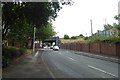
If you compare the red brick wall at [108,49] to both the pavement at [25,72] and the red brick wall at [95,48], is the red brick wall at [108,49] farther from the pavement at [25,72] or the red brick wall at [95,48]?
the pavement at [25,72]

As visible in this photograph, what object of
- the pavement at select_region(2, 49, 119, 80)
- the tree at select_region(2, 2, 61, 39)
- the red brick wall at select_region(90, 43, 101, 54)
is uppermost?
the tree at select_region(2, 2, 61, 39)

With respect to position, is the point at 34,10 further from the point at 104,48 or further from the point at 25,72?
the point at 104,48

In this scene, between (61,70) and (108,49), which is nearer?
(61,70)

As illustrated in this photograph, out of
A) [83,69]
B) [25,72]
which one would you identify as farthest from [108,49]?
[25,72]

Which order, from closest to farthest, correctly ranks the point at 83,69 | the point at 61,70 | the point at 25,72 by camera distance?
the point at 25,72
the point at 61,70
the point at 83,69

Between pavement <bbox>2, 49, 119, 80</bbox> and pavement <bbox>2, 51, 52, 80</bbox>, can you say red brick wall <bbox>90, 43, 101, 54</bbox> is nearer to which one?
pavement <bbox>2, 49, 119, 80</bbox>

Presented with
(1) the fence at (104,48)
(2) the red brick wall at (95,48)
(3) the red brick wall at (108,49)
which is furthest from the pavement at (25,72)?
(2) the red brick wall at (95,48)

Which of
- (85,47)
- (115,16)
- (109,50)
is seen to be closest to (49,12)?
(109,50)

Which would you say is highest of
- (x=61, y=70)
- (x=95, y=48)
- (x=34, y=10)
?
(x=34, y=10)

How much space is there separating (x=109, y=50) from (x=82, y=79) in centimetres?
2504

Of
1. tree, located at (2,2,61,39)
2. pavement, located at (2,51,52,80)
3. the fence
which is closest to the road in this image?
pavement, located at (2,51,52,80)

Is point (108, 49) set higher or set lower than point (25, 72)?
higher

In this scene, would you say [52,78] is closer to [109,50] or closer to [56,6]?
[56,6]

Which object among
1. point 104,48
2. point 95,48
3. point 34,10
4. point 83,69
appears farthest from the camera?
point 95,48
